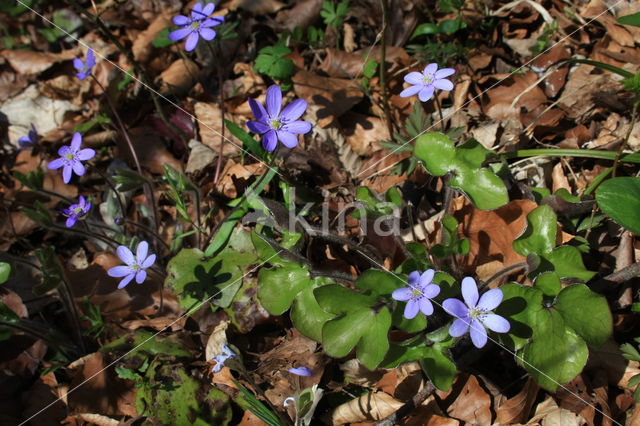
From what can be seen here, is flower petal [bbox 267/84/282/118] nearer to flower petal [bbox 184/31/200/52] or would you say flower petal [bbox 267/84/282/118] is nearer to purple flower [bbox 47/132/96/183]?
flower petal [bbox 184/31/200/52]

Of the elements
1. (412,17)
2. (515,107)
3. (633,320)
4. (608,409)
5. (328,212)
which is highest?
(412,17)

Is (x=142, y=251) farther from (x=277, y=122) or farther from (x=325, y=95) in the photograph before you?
(x=325, y=95)

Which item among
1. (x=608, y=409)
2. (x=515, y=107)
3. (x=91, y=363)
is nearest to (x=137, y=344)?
(x=91, y=363)

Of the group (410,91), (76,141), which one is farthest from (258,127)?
(76,141)

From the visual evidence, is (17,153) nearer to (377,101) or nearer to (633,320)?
(377,101)

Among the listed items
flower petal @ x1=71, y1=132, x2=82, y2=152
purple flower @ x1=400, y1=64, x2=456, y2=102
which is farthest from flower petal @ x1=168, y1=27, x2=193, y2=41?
purple flower @ x1=400, y1=64, x2=456, y2=102

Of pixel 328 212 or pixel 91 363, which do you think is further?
pixel 328 212

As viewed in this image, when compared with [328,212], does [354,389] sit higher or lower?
lower
